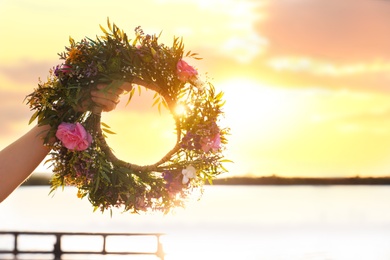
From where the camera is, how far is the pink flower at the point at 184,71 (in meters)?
3.59

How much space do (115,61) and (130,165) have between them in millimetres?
425

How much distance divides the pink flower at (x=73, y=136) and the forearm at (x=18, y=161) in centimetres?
44

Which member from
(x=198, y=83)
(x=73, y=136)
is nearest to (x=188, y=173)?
(x=198, y=83)

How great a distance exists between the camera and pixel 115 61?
3.37m

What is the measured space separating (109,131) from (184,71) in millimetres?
401

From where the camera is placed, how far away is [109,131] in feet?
11.5

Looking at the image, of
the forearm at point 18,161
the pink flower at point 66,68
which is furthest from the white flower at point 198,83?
the forearm at point 18,161

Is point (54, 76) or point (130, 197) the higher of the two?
point (54, 76)

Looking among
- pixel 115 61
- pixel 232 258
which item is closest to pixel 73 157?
pixel 115 61

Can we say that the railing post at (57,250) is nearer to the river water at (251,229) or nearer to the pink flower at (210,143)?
the river water at (251,229)

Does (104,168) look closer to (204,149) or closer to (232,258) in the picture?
(204,149)

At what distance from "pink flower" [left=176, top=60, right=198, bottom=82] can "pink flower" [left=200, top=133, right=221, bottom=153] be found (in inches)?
10.5

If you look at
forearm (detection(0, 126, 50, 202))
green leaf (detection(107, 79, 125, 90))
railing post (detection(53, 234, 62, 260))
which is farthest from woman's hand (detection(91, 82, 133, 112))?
railing post (detection(53, 234, 62, 260))

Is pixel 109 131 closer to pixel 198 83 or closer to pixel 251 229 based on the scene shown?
pixel 198 83
